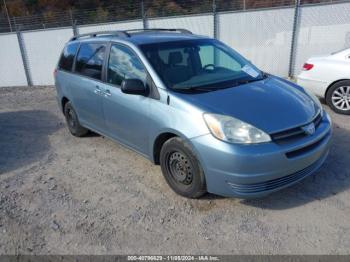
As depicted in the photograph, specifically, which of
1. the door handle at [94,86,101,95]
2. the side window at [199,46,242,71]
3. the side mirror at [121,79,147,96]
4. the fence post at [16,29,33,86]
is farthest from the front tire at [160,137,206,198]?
the fence post at [16,29,33,86]

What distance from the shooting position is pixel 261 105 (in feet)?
10.6

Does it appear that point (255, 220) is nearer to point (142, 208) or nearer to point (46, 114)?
point (142, 208)

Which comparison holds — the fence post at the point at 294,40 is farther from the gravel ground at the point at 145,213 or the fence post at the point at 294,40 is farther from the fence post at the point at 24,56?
the fence post at the point at 24,56

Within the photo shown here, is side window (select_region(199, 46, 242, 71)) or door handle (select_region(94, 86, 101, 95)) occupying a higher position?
side window (select_region(199, 46, 242, 71))

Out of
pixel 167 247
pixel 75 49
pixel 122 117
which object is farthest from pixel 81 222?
pixel 75 49

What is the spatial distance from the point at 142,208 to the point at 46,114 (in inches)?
197

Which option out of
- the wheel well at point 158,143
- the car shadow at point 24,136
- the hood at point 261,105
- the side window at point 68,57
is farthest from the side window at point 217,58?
the car shadow at point 24,136

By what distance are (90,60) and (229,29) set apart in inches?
252

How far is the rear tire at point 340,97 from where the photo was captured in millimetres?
5848

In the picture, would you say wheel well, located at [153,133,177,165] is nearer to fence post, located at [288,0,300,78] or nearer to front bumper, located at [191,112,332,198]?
front bumper, located at [191,112,332,198]

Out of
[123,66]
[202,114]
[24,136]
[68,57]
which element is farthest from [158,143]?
[24,136]

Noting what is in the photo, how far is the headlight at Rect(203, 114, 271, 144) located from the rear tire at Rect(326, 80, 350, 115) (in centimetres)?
383

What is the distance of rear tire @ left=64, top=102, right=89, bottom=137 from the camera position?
17.8 ft

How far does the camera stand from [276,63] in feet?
32.3
